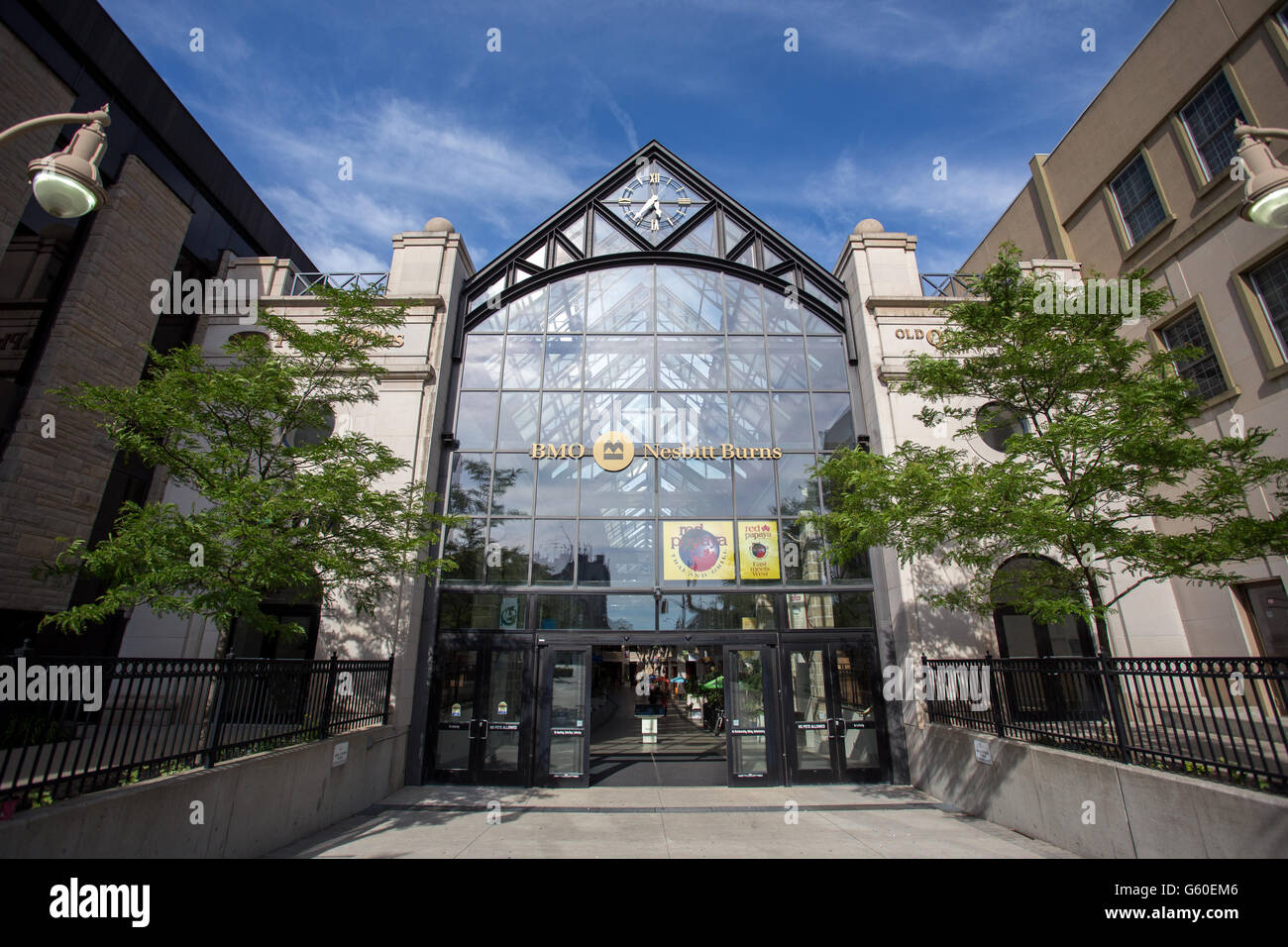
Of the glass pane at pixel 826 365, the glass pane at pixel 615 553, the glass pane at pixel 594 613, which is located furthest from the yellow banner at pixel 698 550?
the glass pane at pixel 826 365

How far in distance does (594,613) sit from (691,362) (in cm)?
684

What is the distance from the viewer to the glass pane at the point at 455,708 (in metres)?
11.8

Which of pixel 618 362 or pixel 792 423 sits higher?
pixel 618 362

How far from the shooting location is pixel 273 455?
8844mm

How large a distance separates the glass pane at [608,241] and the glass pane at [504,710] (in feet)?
36.1

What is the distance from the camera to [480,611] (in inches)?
492

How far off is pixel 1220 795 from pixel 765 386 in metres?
10.7

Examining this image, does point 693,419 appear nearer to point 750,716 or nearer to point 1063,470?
point 750,716

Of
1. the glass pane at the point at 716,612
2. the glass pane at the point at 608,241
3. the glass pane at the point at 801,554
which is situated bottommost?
the glass pane at the point at 716,612

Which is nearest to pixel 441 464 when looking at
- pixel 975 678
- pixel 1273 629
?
pixel 975 678

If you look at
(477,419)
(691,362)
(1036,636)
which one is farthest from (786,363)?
(1036,636)

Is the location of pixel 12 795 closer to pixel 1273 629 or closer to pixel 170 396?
pixel 170 396

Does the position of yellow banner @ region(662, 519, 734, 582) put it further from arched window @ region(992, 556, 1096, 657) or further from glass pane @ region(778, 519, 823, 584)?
arched window @ region(992, 556, 1096, 657)

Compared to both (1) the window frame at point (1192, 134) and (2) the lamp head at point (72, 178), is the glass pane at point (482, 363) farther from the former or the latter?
(1) the window frame at point (1192, 134)
